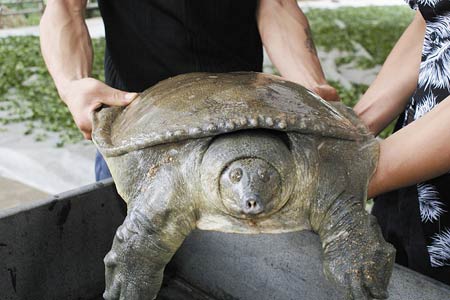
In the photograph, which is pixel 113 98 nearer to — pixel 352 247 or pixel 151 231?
pixel 151 231

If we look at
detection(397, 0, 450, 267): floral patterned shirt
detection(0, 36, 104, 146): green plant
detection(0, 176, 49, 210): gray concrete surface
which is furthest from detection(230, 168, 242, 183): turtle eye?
detection(0, 36, 104, 146): green plant

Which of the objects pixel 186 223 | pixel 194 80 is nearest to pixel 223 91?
pixel 194 80

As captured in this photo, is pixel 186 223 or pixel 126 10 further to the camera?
pixel 126 10

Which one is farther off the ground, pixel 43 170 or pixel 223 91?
pixel 223 91

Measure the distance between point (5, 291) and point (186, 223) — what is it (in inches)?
20.1

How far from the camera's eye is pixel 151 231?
0.78 meters

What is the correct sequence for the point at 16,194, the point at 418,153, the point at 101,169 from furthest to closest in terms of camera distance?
1. the point at 16,194
2. the point at 101,169
3. the point at 418,153

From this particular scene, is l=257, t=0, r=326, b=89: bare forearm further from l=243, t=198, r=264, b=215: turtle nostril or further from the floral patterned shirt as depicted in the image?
l=243, t=198, r=264, b=215: turtle nostril

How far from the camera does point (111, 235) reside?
4.07 ft

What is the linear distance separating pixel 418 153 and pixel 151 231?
16.8 inches

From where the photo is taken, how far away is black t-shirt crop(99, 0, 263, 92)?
1366 mm

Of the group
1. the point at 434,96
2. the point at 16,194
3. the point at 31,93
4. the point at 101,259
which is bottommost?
the point at 31,93

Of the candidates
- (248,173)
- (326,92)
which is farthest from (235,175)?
(326,92)

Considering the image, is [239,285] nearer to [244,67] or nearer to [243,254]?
[243,254]
